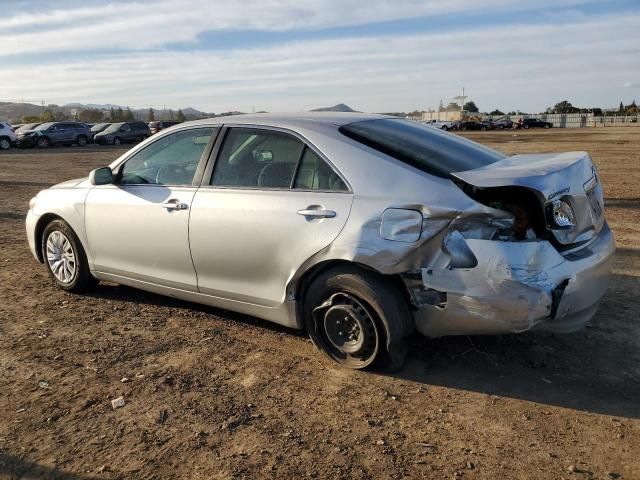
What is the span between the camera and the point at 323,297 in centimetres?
391

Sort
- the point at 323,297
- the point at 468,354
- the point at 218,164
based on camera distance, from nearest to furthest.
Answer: the point at 323,297 < the point at 468,354 < the point at 218,164

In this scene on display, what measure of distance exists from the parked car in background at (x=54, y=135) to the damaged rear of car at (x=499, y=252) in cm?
3483

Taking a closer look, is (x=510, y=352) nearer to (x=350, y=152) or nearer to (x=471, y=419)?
(x=471, y=419)

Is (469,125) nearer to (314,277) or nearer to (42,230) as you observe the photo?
(42,230)

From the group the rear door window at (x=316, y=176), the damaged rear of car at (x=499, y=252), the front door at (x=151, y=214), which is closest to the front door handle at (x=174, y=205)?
the front door at (x=151, y=214)

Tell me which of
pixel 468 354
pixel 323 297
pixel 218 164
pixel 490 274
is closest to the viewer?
pixel 490 274

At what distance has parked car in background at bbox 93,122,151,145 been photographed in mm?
Answer: 37625

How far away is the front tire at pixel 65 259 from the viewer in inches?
214

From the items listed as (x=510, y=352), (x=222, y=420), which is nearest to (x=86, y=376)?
(x=222, y=420)

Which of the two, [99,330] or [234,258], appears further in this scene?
[99,330]

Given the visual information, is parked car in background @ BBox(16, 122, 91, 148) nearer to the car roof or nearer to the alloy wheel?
the car roof

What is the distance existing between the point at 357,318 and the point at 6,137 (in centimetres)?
3397

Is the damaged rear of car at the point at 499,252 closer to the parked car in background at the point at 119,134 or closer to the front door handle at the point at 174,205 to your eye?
the front door handle at the point at 174,205

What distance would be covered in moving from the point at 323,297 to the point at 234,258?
2.52ft
